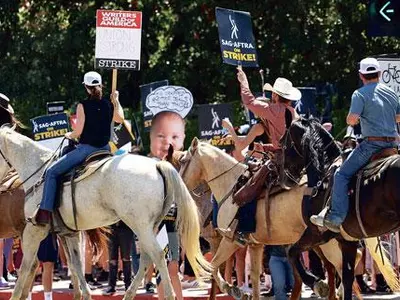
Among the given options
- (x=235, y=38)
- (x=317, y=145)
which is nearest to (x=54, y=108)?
(x=235, y=38)

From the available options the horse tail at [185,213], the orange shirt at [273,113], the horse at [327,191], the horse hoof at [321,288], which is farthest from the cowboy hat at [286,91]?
the horse hoof at [321,288]

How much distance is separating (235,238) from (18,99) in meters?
14.5

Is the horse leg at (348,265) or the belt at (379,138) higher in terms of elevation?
the belt at (379,138)

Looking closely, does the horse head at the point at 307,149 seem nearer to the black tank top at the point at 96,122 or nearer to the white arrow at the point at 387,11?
the black tank top at the point at 96,122

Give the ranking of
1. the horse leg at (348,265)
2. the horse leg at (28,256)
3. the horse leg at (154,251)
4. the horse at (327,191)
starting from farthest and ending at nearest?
1. the horse leg at (28,256)
2. the horse leg at (154,251)
3. the horse leg at (348,265)
4. the horse at (327,191)

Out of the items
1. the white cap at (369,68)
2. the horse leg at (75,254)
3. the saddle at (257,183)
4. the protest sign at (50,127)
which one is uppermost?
the white cap at (369,68)

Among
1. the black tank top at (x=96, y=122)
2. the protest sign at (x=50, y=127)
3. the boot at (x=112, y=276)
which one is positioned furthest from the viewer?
the protest sign at (x=50, y=127)

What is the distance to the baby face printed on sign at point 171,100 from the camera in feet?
64.8

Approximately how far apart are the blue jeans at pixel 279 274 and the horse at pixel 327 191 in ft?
4.74

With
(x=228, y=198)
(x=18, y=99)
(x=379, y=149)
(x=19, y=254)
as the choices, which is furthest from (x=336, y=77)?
(x=379, y=149)

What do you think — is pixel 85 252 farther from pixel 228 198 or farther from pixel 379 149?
pixel 379 149

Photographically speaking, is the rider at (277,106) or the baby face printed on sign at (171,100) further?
the baby face printed on sign at (171,100)

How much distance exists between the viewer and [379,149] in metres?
13.5

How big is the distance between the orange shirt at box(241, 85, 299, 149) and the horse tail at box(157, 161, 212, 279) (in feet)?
4.88
